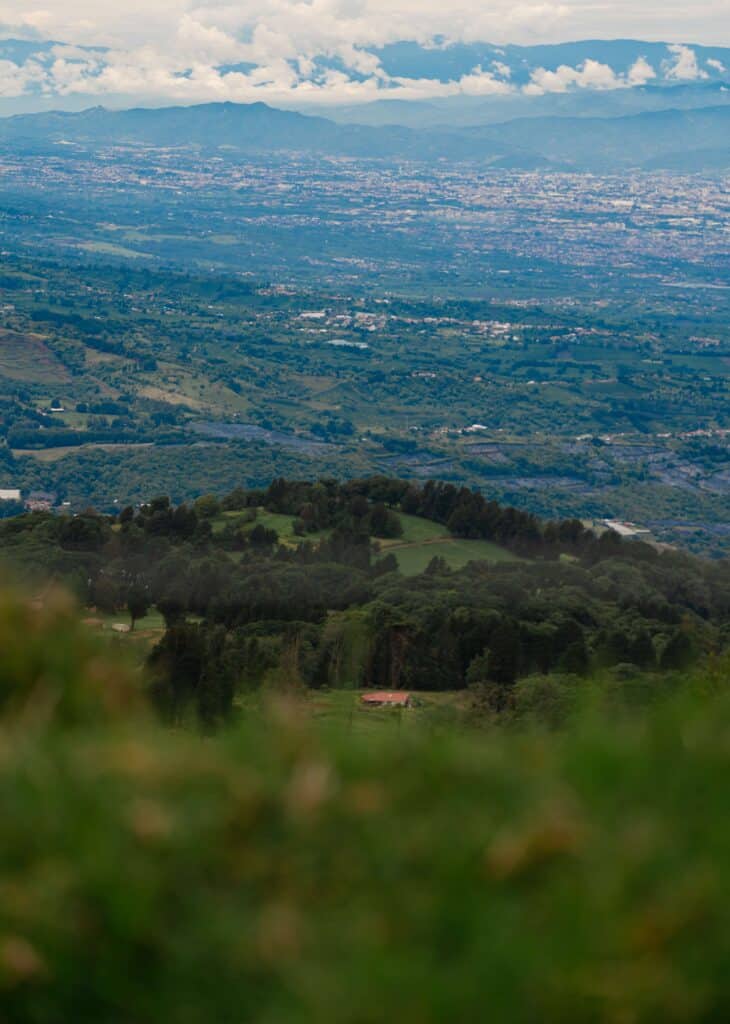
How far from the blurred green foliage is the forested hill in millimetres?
1631

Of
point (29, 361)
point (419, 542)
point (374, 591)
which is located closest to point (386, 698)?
point (374, 591)

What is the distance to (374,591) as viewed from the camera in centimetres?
2667

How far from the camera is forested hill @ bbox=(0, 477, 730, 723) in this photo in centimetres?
746

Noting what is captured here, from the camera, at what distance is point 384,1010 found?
2.38 m

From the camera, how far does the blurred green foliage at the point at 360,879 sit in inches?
97.0

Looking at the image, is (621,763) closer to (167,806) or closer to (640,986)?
(640,986)

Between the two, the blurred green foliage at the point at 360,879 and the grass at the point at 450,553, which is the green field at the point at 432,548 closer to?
the grass at the point at 450,553

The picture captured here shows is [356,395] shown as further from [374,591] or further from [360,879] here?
[360,879]

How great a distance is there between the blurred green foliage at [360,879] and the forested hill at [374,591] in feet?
5.35

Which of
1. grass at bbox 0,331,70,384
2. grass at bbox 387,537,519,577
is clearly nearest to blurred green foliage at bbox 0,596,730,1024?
grass at bbox 387,537,519,577

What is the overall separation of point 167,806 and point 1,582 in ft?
5.51

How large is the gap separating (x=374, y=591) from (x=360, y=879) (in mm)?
23915

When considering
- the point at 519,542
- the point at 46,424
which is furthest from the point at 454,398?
the point at 519,542

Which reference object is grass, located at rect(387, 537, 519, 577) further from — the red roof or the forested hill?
the red roof
